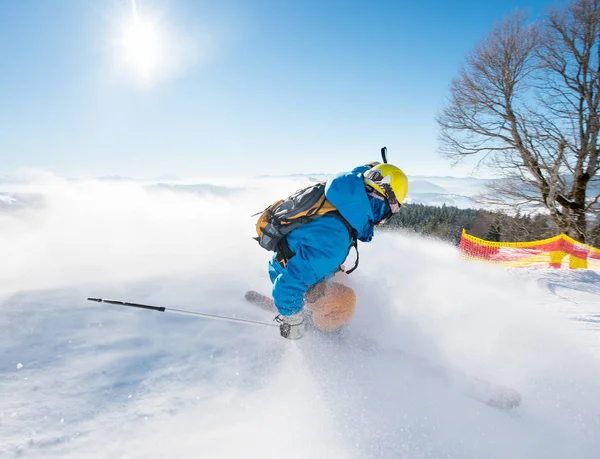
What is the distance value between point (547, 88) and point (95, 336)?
14.4 meters

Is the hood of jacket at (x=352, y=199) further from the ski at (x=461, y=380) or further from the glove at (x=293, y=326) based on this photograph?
the ski at (x=461, y=380)

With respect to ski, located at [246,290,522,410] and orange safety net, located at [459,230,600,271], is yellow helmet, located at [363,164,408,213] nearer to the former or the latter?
ski, located at [246,290,522,410]

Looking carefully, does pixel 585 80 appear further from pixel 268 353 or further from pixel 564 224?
pixel 268 353

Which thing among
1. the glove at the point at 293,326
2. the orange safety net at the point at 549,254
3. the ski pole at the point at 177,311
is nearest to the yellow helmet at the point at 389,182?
the glove at the point at 293,326

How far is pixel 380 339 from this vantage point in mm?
3318

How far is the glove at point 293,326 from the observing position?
287cm

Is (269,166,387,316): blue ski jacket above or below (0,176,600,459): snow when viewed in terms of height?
above

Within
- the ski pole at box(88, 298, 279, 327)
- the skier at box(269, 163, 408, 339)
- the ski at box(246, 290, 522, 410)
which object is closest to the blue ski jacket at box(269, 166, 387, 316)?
the skier at box(269, 163, 408, 339)

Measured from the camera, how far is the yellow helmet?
277 cm

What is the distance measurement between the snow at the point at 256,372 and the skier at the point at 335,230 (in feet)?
1.61

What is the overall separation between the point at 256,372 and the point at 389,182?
6.52ft

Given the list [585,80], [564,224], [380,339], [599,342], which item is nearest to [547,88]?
[585,80]

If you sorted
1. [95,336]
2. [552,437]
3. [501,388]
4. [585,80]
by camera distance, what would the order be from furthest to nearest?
[585,80] → [95,336] → [501,388] → [552,437]

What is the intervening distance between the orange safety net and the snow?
779 centimetres
